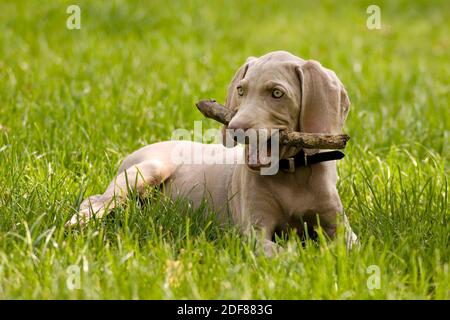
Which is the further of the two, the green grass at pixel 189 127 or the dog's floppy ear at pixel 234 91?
the dog's floppy ear at pixel 234 91

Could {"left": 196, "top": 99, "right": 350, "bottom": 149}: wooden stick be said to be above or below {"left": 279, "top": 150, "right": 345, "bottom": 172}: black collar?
above

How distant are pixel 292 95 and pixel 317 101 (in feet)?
0.39

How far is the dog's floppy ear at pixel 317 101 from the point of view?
12.5 feet

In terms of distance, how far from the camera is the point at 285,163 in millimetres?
3889

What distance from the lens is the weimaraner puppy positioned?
3758 mm

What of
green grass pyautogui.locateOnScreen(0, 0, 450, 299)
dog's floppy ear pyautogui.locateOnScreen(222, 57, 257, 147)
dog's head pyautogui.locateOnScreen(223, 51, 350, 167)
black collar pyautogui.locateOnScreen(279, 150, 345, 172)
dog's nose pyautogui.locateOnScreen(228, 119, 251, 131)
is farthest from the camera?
dog's floppy ear pyautogui.locateOnScreen(222, 57, 257, 147)

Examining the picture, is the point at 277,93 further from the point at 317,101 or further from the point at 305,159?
the point at 305,159

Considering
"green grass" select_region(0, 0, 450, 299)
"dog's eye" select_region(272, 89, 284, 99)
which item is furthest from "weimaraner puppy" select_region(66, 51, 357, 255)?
"green grass" select_region(0, 0, 450, 299)

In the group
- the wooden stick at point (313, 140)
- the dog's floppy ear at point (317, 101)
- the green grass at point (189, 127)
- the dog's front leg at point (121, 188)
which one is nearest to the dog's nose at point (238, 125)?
the wooden stick at point (313, 140)

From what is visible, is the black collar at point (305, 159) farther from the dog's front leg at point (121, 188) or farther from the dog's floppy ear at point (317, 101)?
the dog's front leg at point (121, 188)

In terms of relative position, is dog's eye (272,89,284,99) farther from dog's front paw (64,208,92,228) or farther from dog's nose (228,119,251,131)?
dog's front paw (64,208,92,228)

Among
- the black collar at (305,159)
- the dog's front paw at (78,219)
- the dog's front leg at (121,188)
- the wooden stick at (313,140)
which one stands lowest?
the dog's front paw at (78,219)
